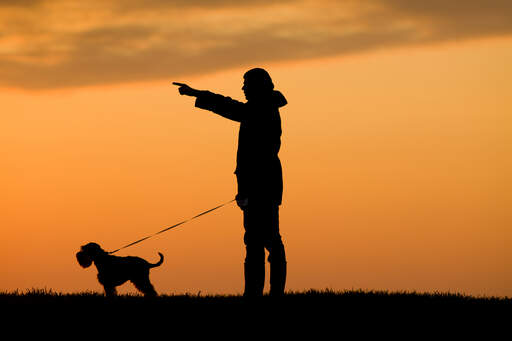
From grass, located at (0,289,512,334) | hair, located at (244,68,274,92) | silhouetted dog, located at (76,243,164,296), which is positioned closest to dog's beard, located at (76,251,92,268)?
silhouetted dog, located at (76,243,164,296)

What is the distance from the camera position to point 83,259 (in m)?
14.3

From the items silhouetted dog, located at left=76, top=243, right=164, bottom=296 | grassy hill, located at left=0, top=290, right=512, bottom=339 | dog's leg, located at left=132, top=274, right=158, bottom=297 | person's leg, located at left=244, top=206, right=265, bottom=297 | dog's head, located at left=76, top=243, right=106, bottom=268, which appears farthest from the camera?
dog's leg, located at left=132, top=274, right=158, bottom=297

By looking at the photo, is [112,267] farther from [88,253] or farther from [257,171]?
[257,171]

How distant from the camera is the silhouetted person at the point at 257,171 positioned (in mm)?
11195

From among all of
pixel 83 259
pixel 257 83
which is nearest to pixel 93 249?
pixel 83 259

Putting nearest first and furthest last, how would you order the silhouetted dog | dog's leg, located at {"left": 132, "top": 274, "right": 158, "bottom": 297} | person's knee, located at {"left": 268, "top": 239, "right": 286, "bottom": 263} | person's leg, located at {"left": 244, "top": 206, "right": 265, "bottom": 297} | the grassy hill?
1. the grassy hill
2. person's leg, located at {"left": 244, "top": 206, "right": 265, "bottom": 297}
3. person's knee, located at {"left": 268, "top": 239, "right": 286, "bottom": 263}
4. the silhouetted dog
5. dog's leg, located at {"left": 132, "top": 274, "right": 158, "bottom": 297}

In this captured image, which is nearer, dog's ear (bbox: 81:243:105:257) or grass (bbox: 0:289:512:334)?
grass (bbox: 0:289:512:334)

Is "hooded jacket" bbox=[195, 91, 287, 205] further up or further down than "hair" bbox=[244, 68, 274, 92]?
further down

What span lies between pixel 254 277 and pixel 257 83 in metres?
2.63

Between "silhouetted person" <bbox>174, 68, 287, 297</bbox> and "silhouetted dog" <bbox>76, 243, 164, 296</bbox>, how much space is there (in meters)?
3.55

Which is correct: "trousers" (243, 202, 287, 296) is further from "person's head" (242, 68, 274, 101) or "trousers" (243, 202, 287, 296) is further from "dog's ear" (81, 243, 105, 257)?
"dog's ear" (81, 243, 105, 257)

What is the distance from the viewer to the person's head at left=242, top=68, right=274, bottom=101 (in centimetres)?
1134

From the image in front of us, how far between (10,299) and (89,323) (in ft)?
7.68

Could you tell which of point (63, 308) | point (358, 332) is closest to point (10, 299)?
point (63, 308)
